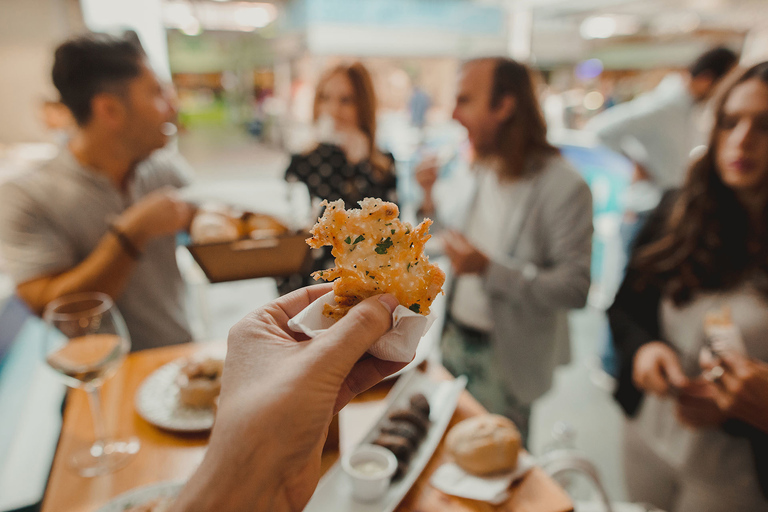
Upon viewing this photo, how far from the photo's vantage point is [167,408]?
1.41 meters

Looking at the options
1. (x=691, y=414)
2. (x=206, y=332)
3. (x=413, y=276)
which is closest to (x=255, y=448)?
(x=413, y=276)

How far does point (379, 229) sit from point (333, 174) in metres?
1.70

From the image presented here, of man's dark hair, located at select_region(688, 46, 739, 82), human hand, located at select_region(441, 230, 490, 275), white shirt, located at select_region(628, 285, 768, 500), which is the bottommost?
white shirt, located at select_region(628, 285, 768, 500)

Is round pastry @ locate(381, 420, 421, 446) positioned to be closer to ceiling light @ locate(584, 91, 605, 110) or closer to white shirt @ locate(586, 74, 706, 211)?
white shirt @ locate(586, 74, 706, 211)

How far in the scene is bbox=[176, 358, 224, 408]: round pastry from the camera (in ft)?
4.57

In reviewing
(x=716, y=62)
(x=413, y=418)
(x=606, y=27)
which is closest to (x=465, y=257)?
(x=413, y=418)

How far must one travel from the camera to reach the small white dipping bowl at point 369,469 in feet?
3.49

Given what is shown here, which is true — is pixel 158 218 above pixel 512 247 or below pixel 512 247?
above

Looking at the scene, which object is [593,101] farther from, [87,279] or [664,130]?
[87,279]

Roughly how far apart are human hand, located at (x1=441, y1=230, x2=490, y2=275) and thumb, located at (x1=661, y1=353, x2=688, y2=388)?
72 cm

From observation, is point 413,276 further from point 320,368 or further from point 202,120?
point 202,120

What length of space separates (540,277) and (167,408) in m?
1.46

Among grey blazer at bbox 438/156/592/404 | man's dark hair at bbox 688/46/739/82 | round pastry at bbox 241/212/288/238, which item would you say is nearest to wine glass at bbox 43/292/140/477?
round pastry at bbox 241/212/288/238

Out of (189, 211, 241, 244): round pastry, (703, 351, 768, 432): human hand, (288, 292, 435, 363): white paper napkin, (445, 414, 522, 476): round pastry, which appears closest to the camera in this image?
(288, 292, 435, 363): white paper napkin
